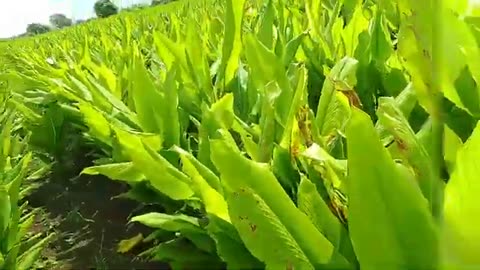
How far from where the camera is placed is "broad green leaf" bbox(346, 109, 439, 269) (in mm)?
396

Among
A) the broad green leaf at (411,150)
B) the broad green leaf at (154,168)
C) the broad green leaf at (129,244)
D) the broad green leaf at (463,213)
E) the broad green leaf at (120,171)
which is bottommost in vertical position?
the broad green leaf at (129,244)

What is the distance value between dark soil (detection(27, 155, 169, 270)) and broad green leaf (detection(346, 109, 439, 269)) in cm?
78

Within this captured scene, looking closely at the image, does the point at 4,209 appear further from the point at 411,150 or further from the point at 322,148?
the point at 411,150

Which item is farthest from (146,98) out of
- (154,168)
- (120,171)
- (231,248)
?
(231,248)

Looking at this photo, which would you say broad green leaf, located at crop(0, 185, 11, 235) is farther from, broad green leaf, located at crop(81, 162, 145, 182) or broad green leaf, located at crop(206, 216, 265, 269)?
broad green leaf, located at crop(206, 216, 265, 269)

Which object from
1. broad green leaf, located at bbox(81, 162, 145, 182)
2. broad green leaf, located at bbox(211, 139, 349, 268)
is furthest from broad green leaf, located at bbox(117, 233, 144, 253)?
broad green leaf, located at bbox(211, 139, 349, 268)

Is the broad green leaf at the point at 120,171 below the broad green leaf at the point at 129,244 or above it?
above

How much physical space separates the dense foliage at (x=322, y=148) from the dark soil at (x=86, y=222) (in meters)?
0.22

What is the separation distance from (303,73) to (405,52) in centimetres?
19

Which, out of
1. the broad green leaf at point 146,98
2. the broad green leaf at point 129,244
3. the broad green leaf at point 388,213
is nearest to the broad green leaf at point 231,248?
the broad green leaf at point 388,213

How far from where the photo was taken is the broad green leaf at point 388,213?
1.30 ft

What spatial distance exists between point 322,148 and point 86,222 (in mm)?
1152

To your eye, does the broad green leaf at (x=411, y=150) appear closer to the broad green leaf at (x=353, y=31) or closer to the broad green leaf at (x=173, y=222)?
the broad green leaf at (x=173, y=222)

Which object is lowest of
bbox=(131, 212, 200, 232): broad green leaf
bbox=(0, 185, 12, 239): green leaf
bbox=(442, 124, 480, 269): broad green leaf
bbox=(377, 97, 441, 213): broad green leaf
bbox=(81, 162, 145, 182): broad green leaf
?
bbox=(0, 185, 12, 239): green leaf
